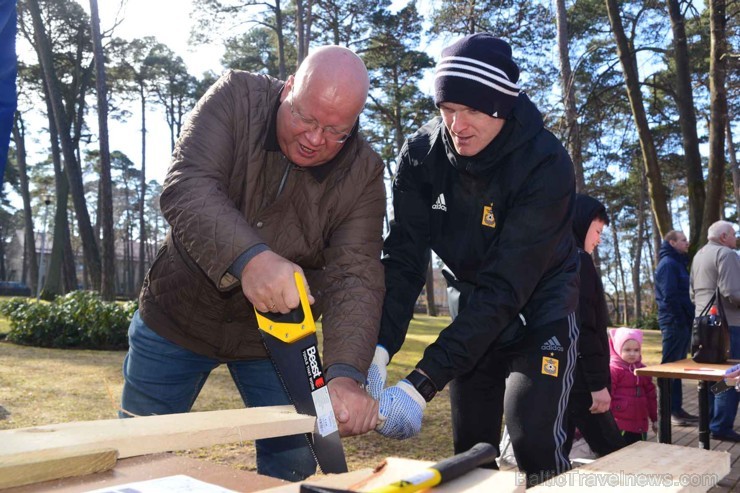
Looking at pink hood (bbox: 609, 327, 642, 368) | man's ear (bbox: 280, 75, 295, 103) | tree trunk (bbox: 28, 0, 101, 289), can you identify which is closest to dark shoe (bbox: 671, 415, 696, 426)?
pink hood (bbox: 609, 327, 642, 368)

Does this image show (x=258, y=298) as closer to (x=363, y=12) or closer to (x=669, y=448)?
(x=669, y=448)

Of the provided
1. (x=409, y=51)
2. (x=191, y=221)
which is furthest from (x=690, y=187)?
(x=191, y=221)

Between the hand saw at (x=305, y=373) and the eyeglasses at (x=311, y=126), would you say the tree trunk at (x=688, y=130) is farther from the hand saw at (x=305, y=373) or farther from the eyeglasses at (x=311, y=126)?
the hand saw at (x=305, y=373)

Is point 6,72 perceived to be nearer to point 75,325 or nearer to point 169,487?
point 169,487

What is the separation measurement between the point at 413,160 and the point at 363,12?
2212 centimetres

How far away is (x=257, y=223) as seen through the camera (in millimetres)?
2678

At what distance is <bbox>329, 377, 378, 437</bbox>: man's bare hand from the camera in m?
2.13

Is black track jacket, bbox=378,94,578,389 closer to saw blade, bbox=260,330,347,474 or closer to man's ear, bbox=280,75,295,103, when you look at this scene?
saw blade, bbox=260,330,347,474

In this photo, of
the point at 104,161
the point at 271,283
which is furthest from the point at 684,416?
the point at 104,161

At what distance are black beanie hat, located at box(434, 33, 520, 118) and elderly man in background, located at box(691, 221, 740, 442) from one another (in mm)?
5491

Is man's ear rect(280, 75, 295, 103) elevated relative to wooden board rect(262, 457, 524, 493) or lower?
elevated

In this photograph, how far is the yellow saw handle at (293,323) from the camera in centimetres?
208

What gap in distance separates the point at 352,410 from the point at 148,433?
2.57ft

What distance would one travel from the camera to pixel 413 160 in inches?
118
